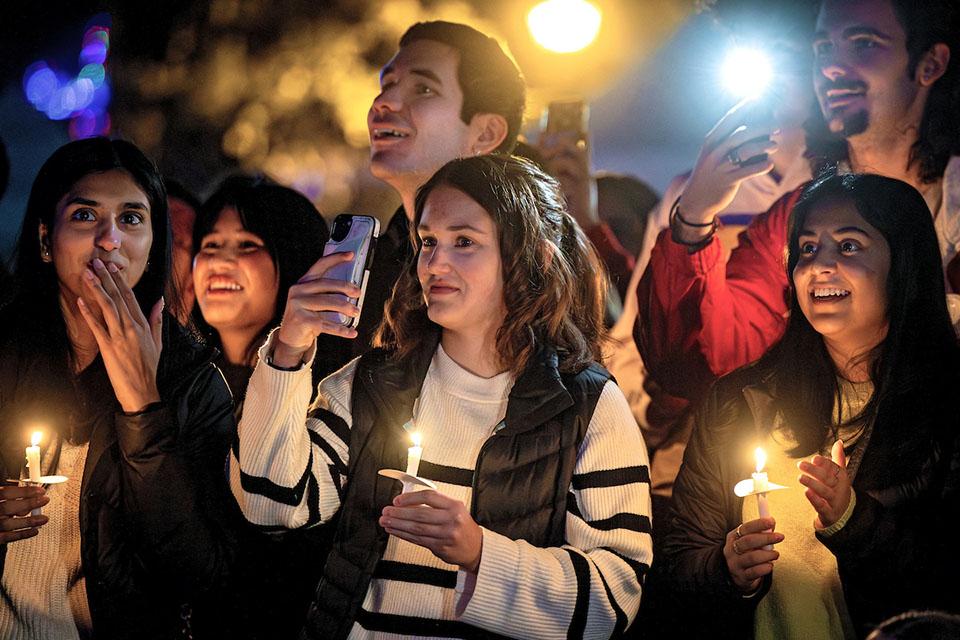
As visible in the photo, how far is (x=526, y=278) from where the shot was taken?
94.8 inches

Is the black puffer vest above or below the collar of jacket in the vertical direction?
below

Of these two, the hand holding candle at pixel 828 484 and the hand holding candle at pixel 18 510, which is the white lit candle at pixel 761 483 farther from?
the hand holding candle at pixel 18 510

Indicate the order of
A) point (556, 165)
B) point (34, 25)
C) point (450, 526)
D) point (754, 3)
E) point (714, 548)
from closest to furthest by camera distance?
point (450, 526)
point (714, 548)
point (754, 3)
point (556, 165)
point (34, 25)

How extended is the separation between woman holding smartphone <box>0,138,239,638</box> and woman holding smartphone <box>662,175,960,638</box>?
4.68ft

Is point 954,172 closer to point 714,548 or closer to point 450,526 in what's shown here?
Result: point 714,548

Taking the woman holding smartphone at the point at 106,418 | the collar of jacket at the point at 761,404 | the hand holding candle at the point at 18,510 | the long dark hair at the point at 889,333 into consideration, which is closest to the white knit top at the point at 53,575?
the woman holding smartphone at the point at 106,418

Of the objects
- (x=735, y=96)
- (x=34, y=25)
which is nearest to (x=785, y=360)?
(x=735, y=96)

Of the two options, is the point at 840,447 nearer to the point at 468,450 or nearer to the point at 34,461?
the point at 468,450

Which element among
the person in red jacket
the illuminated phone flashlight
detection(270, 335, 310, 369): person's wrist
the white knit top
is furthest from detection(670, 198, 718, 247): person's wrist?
the white knit top

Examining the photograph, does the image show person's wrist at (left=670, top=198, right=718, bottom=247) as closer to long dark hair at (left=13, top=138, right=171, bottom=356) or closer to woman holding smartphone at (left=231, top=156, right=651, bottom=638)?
woman holding smartphone at (left=231, top=156, right=651, bottom=638)

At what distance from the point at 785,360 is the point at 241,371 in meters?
1.95

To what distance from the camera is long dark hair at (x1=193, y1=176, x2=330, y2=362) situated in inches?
126

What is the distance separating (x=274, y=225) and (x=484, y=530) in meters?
1.68

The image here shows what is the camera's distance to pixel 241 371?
3176mm
